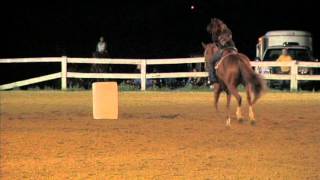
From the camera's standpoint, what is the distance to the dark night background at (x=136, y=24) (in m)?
42.0

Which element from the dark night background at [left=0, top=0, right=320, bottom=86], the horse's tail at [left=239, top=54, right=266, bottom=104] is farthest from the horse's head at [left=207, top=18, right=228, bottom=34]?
the dark night background at [left=0, top=0, right=320, bottom=86]

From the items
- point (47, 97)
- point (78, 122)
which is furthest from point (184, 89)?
point (78, 122)

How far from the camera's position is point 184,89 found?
24406 millimetres

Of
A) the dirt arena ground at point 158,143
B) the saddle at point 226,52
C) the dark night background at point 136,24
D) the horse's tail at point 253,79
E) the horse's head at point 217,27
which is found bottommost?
the dirt arena ground at point 158,143

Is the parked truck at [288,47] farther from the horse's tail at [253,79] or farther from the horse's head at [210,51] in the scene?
the horse's tail at [253,79]

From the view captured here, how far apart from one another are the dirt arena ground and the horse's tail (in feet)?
2.23

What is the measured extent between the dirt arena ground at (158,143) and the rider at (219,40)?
1.04 meters

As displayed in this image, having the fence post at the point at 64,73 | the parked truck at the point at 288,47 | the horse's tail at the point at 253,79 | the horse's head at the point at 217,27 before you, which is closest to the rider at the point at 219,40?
the horse's head at the point at 217,27

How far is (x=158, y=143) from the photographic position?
11.0 meters

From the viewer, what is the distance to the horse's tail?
13109mm

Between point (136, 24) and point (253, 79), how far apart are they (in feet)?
109

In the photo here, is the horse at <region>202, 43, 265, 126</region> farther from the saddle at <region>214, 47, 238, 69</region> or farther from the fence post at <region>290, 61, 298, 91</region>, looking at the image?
the fence post at <region>290, 61, 298, 91</region>

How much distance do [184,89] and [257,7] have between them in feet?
95.7

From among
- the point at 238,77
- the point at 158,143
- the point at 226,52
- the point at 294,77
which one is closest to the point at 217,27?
the point at 226,52
